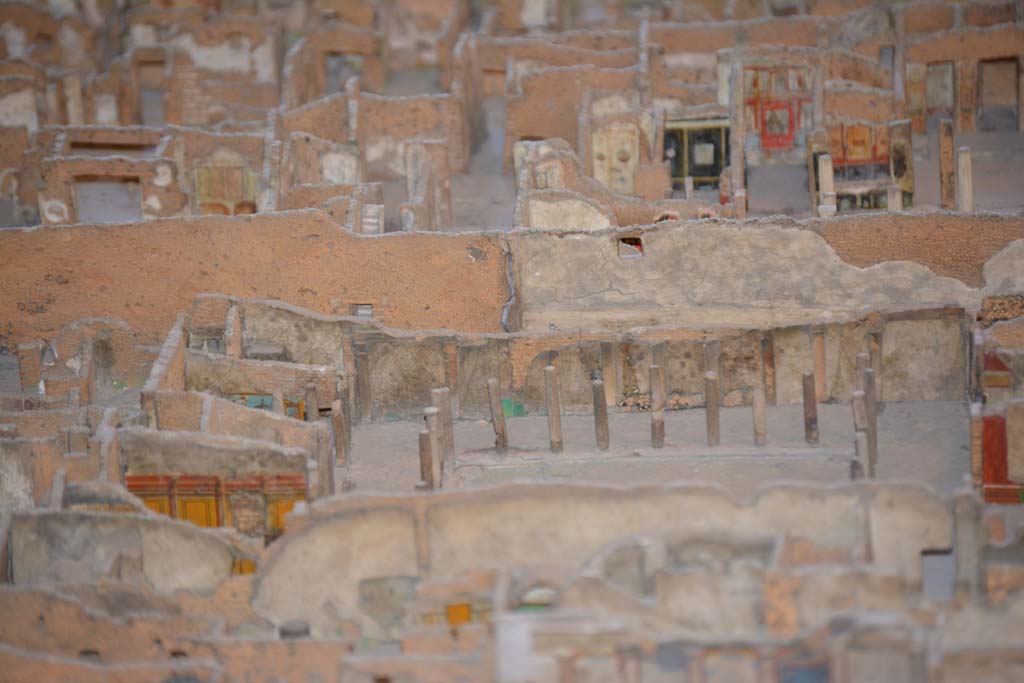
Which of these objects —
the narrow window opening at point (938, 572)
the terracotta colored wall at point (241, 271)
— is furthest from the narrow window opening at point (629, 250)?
the narrow window opening at point (938, 572)

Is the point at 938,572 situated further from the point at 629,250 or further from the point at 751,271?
the point at 629,250

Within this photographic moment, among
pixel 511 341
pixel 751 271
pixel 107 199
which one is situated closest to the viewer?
pixel 511 341

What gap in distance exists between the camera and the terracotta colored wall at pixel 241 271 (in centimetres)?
4819

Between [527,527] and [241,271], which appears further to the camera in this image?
[241,271]

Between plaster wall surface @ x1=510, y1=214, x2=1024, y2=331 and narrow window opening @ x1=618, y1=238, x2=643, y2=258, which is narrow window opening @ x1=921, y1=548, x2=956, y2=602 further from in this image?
narrow window opening @ x1=618, y1=238, x2=643, y2=258

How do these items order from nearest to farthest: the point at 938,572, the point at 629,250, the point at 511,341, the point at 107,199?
the point at 938,572 → the point at 511,341 → the point at 629,250 → the point at 107,199

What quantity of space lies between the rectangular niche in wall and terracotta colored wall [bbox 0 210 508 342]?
3280 mm

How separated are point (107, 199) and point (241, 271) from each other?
6294mm

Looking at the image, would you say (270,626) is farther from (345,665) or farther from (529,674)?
(529,674)

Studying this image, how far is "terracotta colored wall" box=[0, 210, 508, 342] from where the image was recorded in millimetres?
48188

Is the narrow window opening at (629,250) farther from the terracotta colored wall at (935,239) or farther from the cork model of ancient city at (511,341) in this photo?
the terracotta colored wall at (935,239)

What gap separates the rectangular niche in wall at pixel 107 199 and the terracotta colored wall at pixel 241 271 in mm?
3280

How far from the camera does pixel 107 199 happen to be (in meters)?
53.7

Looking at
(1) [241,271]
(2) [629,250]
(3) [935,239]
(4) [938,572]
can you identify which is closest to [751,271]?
(2) [629,250]
